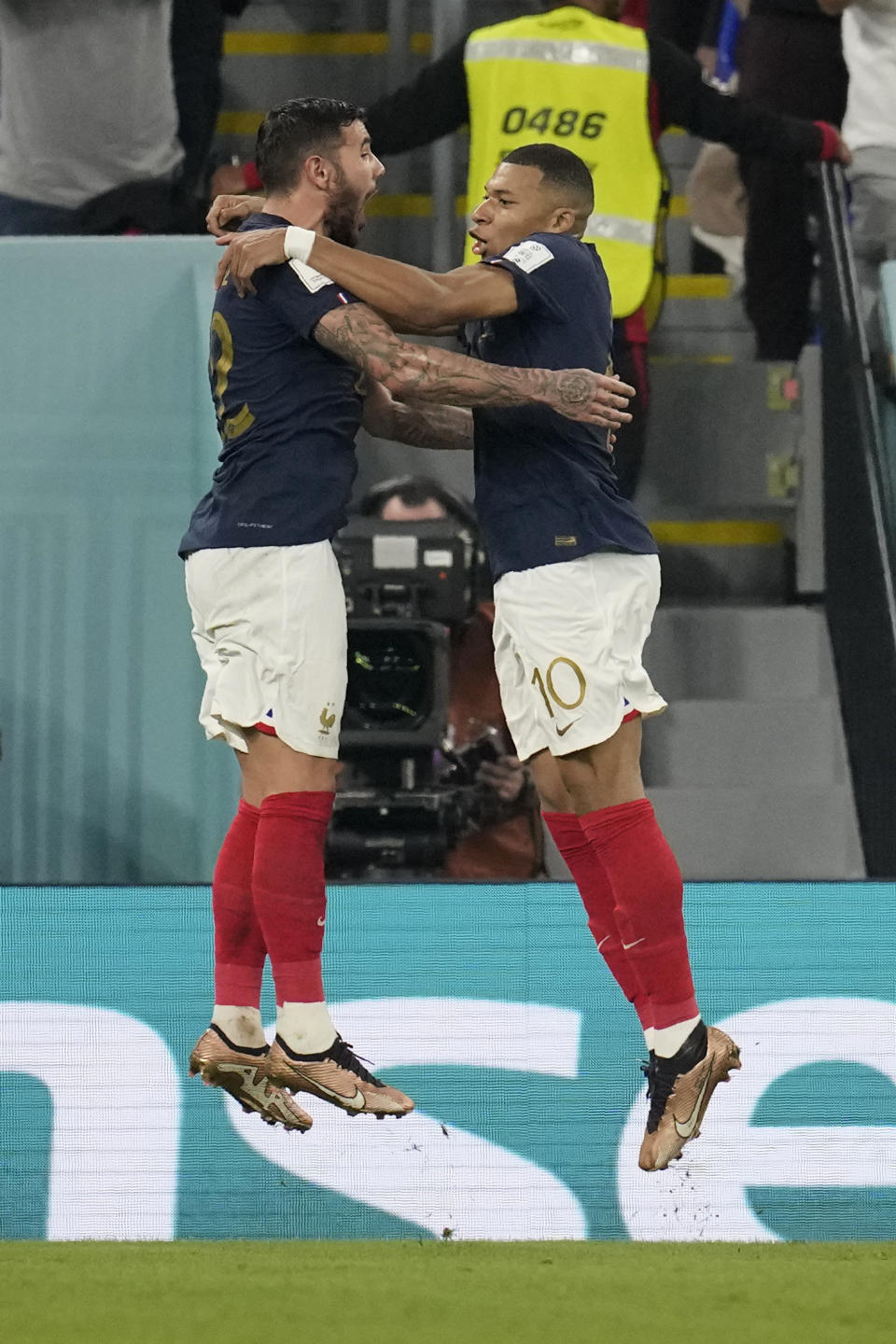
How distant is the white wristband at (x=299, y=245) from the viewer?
13.2 ft

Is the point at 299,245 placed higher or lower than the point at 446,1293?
higher

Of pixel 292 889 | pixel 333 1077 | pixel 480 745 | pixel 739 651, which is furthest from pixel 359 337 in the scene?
pixel 739 651

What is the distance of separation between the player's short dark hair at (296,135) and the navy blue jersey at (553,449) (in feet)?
1.53

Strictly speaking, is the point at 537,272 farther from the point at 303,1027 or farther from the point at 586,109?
the point at 586,109

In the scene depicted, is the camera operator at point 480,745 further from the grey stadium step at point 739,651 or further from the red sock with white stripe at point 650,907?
the red sock with white stripe at point 650,907

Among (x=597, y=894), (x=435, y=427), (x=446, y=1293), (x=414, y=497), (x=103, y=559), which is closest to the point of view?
(x=446, y=1293)

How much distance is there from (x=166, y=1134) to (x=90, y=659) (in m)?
1.41

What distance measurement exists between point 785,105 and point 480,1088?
12.2 feet

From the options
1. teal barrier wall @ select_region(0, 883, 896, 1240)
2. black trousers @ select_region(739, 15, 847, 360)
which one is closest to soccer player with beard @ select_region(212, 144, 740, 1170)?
teal barrier wall @ select_region(0, 883, 896, 1240)

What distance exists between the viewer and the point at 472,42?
19.7 feet

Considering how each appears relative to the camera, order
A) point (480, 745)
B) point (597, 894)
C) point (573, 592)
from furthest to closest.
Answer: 1. point (480, 745)
2. point (597, 894)
3. point (573, 592)

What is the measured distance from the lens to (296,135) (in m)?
4.19

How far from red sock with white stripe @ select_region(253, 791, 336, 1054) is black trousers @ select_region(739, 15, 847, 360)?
3398 mm

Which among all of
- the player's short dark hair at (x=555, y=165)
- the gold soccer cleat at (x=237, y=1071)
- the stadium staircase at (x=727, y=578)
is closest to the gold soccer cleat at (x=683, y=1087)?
the gold soccer cleat at (x=237, y=1071)
